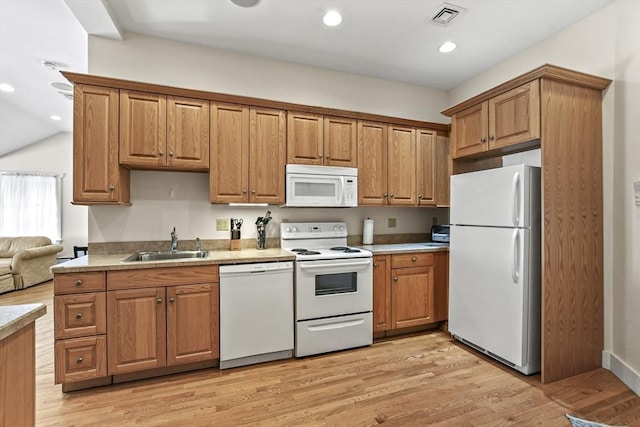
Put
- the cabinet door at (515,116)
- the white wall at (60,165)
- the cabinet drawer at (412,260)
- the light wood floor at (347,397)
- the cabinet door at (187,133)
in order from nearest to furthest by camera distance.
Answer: the light wood floor at (347,397), the cabinet door at (515,116), the cabinet door at (187,133), the cabinet drawer at (412,260), the white wall at (60,165)

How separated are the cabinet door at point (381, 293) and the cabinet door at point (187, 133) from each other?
187 centimetres

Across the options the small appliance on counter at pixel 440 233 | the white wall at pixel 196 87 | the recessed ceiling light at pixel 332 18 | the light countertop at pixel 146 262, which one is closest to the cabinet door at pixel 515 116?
the small appliance on counter at pixel 440 233

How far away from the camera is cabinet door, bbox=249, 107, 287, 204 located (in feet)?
9.29

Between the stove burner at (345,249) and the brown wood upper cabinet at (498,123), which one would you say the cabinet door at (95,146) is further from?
the brown wood upper cabinet at (498,123)

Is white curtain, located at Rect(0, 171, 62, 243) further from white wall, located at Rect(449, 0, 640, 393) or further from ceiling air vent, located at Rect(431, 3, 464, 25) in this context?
white wall, located at Rect(449, 0, 640, 393)

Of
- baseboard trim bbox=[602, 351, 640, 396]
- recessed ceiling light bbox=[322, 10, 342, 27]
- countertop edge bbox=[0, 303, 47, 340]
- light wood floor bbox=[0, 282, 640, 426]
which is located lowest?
light wood floor bbox=[0, 282, 640, 426]

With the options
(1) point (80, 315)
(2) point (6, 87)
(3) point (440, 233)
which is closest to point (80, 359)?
(1) point (80, 315)

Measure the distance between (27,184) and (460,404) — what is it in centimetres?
844

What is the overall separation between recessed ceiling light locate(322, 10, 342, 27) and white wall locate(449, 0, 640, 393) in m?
2.03

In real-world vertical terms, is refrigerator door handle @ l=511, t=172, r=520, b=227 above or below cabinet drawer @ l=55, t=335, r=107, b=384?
above

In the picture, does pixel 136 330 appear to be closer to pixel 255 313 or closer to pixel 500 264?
pixel 255 313

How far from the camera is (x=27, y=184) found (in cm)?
633

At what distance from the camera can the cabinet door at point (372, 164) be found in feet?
10.6

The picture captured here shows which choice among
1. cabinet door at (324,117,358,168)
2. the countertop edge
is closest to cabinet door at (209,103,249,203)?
cabinet door at (324,117,358,168)
